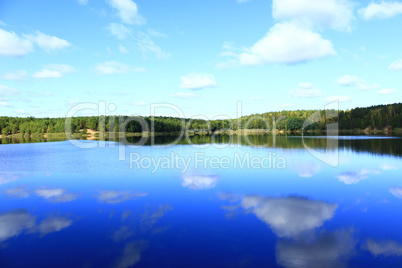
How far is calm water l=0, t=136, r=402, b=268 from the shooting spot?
6520 millimetres

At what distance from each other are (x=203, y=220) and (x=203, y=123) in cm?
12332

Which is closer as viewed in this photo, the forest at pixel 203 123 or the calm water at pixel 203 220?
the calm water at pixel 203 220

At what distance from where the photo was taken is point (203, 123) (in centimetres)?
13212

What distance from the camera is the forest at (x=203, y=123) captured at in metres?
102

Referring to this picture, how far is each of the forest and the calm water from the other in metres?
87.7

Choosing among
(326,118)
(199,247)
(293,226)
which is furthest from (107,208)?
(326,118)

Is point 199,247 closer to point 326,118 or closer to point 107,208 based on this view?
point 107,208

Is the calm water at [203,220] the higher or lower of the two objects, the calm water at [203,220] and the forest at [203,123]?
the lower

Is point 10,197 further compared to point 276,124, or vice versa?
point 276,124

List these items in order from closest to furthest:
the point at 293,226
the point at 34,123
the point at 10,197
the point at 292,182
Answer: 1. the point at 293,226
2. the point at 10,197
3. the point at 292,182
4. the point at 34,123

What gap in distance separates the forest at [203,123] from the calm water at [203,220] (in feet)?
288

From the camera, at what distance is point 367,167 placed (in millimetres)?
19203

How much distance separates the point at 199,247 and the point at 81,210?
18.8 feet

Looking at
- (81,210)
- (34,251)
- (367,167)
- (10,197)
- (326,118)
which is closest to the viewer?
(34,251)
